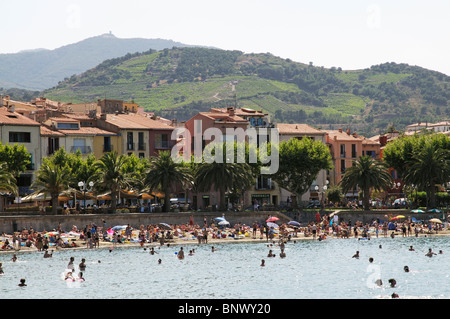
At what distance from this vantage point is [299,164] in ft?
278

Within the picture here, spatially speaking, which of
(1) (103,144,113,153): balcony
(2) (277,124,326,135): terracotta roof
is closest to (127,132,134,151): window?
(1) (103,144,113,153): balcony

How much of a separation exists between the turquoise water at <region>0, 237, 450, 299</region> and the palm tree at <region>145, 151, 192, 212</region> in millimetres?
10357

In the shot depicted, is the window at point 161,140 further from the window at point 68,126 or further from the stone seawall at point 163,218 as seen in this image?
the stone seawall at point 163,218

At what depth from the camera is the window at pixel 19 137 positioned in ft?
256

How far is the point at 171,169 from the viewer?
7250 cm

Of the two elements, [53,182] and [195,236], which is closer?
[53,182]

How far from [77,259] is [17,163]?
2217 cm

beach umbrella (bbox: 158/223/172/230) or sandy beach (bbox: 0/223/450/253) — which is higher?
beach umbrella (bbox: 158/223/172/230)

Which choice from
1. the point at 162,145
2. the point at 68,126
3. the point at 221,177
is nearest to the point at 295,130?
the point at 162,145

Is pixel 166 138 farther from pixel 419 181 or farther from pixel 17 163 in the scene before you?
pixel 419 181

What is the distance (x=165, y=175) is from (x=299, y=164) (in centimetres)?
1954

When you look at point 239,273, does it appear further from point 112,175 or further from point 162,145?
point 162,145

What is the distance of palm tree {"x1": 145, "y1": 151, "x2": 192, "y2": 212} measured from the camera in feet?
236

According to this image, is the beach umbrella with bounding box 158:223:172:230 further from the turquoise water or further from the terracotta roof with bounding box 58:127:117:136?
the terracotta roof with bounding box 58:127:117:136
